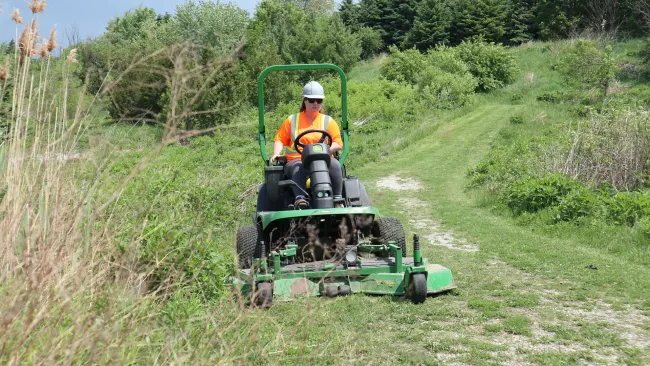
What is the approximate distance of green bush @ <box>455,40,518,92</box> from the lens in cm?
3281

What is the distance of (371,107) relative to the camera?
2694cm

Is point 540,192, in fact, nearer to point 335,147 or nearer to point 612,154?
point 612,154

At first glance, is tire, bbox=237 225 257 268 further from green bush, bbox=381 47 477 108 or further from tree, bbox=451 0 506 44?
tree, bbox=451 0 506 44

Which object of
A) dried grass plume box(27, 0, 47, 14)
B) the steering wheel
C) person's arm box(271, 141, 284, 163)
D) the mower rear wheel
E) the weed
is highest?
dried grass plume box(27, 0, 47, 14)

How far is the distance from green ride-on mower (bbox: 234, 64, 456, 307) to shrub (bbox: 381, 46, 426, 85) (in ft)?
88.1

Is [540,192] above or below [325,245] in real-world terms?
above

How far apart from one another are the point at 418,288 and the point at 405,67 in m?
29.3

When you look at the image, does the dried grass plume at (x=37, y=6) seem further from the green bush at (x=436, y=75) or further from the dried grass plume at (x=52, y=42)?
the green bush at (x=436, y=75)

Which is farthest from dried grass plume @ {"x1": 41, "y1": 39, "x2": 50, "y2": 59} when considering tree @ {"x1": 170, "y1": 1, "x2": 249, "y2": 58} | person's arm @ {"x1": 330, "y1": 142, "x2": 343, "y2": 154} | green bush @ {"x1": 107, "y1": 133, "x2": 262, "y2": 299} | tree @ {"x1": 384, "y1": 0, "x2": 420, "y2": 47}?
tree @ {"x1": 384, "y1": 0, "x2": 420, "y2": 47}

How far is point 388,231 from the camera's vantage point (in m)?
6.35

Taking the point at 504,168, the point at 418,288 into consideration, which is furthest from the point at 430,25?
the point at 418,288

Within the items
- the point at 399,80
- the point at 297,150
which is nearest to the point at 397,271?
the point at 297,150

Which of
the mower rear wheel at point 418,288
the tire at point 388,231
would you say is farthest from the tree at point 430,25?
the mower rear wheel at point 418,288

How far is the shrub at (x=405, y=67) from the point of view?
109 ft
